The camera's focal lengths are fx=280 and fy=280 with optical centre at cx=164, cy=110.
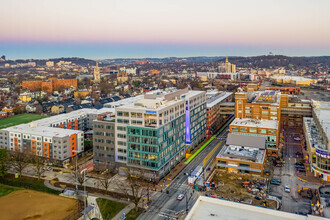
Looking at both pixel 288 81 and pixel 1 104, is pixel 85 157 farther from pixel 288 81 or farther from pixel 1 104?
pixel 288 81

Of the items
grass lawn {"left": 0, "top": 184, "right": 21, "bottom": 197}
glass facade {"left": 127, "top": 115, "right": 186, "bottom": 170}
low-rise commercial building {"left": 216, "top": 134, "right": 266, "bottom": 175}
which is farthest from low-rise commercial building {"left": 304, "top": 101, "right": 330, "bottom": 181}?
grass lawn {"left": 0, "top": 184, "right": 21, "bottom": 197}

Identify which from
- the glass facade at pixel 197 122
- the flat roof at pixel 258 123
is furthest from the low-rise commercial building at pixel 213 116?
the flat roof at pixel 258 123

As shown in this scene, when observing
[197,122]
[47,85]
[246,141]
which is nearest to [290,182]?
[246,141]

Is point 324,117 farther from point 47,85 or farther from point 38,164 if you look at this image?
point 47,85

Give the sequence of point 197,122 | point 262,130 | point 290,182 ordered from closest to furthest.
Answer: point 290,182
point 262,130
point 197,122

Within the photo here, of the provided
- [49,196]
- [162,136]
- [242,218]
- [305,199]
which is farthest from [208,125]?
[242,218]

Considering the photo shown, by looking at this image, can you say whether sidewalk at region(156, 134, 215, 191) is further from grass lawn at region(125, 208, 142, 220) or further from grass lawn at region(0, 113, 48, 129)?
grass lawn at region(0, 113, 48, 129)
